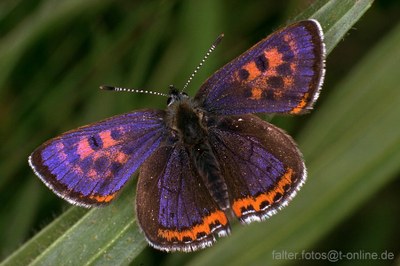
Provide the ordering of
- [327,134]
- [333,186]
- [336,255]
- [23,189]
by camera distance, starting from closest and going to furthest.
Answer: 1. [333,186]
2. [327,134]
3. [336,255]
4. [23,189]

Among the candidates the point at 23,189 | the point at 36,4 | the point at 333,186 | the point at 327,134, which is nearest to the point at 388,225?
the point at 327,134

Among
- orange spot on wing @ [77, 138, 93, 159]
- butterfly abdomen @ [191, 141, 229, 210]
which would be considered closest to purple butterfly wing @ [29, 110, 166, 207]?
orange spot on wing @ [77, 138, 93, 159]

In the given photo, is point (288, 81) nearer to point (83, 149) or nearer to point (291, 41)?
point (291, 41)

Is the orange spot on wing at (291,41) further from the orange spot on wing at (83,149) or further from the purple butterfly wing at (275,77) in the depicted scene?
the orange spot on wing at (83,149)

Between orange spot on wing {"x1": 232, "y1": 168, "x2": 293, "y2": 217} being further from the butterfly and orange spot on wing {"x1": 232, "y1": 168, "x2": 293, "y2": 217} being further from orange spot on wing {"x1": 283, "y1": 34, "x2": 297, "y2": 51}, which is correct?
orange spot on wing {"x1": 283, "y1": 34, "x2": 297, "y2": 51}

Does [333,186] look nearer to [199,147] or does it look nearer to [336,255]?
[199,147]

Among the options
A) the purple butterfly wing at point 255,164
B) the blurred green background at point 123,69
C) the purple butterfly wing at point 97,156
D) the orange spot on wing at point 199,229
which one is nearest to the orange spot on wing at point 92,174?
the purple butterfly wing at point 97,156
